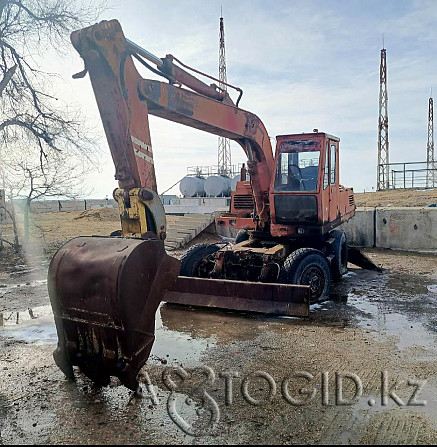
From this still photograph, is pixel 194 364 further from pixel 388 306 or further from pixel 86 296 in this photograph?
pixel 388 306

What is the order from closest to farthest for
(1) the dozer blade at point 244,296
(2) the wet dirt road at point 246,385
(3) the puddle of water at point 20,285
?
(2) the wet dirt road at point 246,385 < (1) the dozer blade at point 244,296 < (3) the puddle of water at point 20,285

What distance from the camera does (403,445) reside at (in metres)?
3.10

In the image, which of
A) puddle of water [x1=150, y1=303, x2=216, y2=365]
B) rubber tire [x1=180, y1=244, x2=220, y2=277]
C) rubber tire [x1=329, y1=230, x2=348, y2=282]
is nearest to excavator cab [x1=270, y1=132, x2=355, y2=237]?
rubber tire [x1=329, y1=230, x2=348, y2=282]

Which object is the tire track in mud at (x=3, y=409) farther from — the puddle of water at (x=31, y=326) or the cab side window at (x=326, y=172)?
the cab side window at (x=326, y=172)

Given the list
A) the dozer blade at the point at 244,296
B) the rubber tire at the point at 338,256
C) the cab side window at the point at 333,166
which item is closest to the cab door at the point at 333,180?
the cab side window at the point at 333,166

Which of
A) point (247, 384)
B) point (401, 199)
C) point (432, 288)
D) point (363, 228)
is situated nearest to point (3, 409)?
point (247, 384)

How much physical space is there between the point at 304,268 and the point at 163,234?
2871 millimetres

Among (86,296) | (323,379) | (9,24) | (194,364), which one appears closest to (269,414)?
(323,379)

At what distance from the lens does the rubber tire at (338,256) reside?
8680 millimetres

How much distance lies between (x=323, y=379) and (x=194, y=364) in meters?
1.28

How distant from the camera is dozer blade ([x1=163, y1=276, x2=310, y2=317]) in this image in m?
6.21

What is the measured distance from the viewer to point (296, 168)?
26.2 feet

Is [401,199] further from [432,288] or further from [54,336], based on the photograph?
[54,336]

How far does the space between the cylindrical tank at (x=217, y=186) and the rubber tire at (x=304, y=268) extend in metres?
22.3
